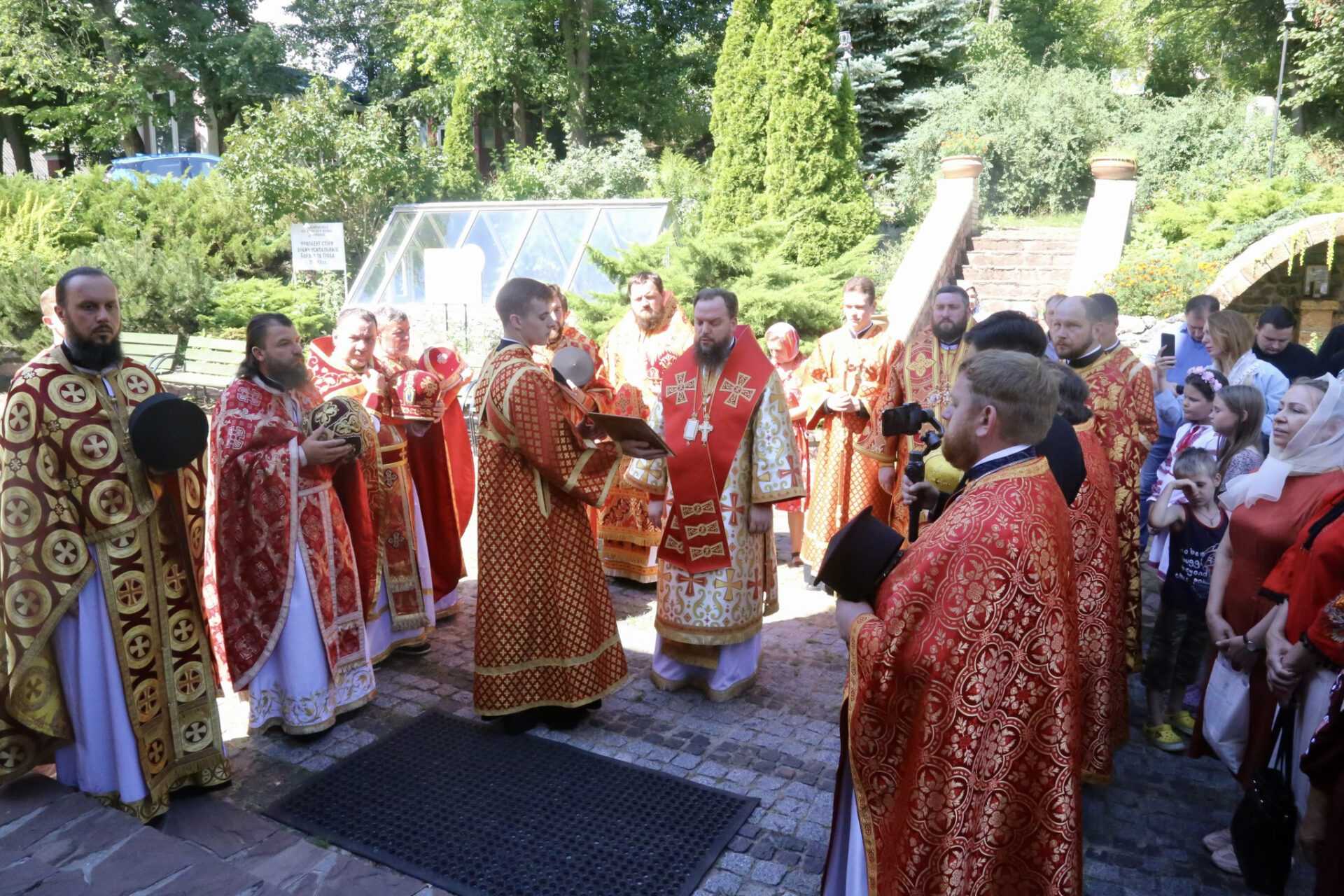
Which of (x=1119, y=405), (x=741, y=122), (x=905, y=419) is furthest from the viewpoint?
(x=741, y=122)

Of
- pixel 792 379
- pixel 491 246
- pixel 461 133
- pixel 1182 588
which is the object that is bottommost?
pixel 1182 588

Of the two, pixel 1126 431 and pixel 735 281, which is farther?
pixel 735 281

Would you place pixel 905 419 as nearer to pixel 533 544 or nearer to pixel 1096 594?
pixel 1096 594

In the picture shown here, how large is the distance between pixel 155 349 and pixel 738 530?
1232 centimetres

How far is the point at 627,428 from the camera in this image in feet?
14.2

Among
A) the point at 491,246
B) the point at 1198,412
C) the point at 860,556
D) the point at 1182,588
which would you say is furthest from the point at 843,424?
the point at 491,246

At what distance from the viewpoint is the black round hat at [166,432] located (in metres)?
3.67

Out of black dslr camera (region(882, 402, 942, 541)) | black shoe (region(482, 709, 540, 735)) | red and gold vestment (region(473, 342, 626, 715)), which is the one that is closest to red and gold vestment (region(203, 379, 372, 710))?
red and gold vestment (region(473, 342, 626, 715))

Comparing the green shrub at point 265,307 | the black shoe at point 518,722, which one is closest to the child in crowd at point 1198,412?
the black shoe at point 518,722

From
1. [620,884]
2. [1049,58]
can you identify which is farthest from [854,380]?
[1049,58]

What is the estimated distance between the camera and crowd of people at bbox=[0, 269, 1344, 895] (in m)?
2.54

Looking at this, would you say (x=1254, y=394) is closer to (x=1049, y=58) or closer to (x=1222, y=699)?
(x=1222, y=699)

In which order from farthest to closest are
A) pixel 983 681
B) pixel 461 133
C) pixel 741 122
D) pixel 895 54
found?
1. pixel 461 133
2. pixel 895 54
3. pixel 741 122
4. pixel 983 681

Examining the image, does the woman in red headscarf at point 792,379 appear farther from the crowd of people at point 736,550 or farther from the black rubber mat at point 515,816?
the black rubber mat at point 515,816
